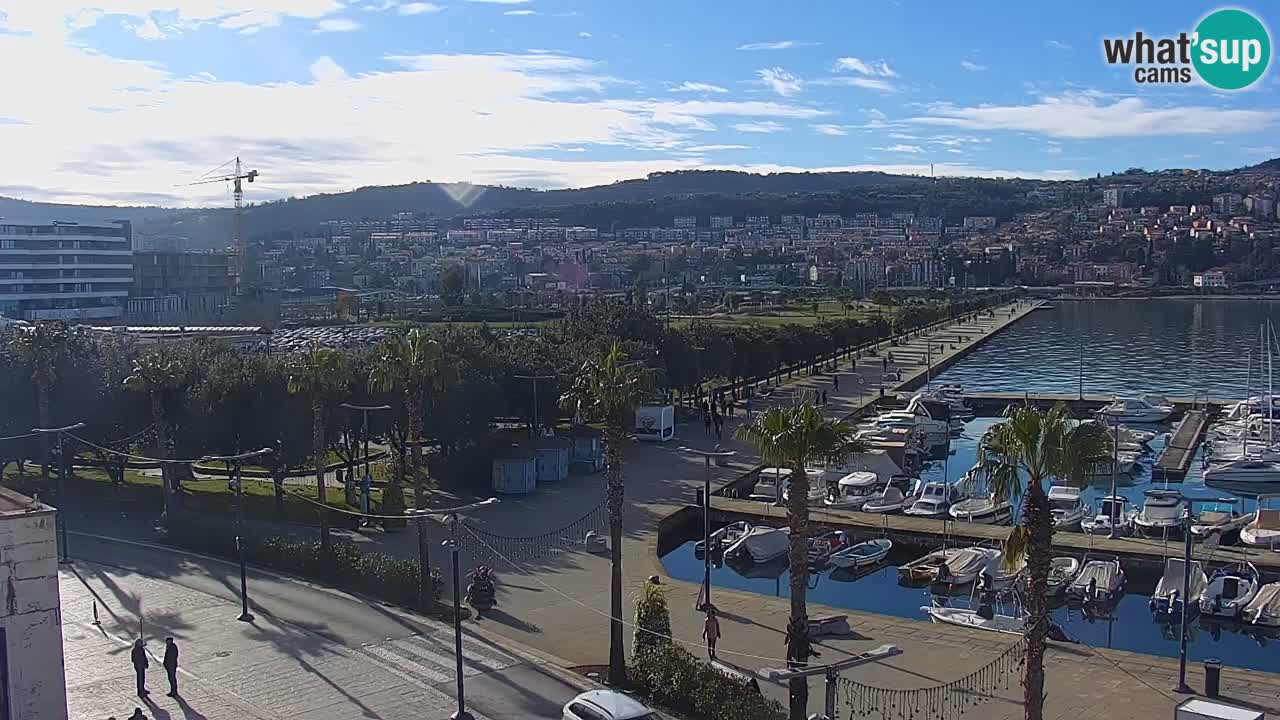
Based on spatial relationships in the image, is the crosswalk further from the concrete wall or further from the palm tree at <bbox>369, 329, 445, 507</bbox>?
the concrete wall

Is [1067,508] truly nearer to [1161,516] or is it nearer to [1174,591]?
[1161,516]

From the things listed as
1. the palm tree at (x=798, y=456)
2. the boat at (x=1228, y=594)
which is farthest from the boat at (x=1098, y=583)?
the palm tree at (x=798, y=456)

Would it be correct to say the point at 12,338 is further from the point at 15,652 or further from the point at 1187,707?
the point at 1187,707

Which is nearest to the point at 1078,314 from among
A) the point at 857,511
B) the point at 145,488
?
the point at 857,511

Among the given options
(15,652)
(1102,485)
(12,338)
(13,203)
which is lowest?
(1102,485)

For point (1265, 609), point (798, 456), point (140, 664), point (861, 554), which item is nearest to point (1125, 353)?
Result: point (861, 554)

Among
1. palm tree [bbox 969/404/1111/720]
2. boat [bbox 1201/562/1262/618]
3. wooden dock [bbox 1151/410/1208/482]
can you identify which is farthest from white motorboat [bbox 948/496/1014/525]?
palm tree [bbox 969/404/1111/720]
